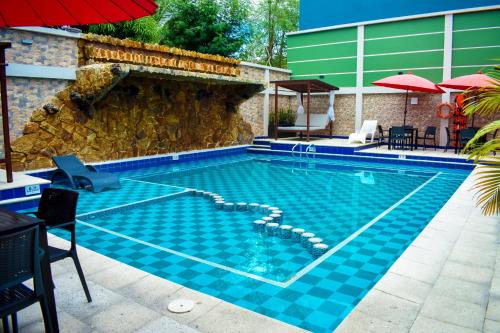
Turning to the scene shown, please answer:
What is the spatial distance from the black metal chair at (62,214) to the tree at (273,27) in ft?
94.3

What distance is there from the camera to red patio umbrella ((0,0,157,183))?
2.34 m

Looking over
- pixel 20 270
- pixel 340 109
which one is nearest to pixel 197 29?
Result: pixel 340 109

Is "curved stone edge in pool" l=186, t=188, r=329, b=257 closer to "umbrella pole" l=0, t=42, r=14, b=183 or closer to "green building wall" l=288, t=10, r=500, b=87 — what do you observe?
"umbrella pole" l=0, t=42, r=14, b=183

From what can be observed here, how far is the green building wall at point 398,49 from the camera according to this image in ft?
46.5

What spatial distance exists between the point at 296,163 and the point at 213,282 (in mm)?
9077

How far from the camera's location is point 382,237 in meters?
5.37

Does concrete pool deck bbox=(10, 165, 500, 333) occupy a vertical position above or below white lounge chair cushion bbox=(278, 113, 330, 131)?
below

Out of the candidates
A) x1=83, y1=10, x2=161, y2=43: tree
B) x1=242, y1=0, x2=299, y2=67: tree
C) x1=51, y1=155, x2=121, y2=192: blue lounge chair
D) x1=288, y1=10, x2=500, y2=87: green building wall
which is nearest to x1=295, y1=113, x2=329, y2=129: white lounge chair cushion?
x1=288, y1=10, x2=500, y2=87: green building wall

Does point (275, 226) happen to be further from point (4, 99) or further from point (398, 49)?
point (398, 49)

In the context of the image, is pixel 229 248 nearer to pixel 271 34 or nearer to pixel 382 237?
pixel 382 237

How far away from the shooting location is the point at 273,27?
31203 millimetres

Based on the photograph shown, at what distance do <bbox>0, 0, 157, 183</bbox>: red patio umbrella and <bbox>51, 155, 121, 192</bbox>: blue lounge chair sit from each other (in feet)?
18.9

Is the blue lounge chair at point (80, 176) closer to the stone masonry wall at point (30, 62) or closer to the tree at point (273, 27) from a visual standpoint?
the stone masonry wall at point (30, 62)

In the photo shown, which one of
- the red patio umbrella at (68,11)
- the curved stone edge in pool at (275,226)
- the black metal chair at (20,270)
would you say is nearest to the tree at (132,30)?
the curved stone edge in pool at (275,226)
